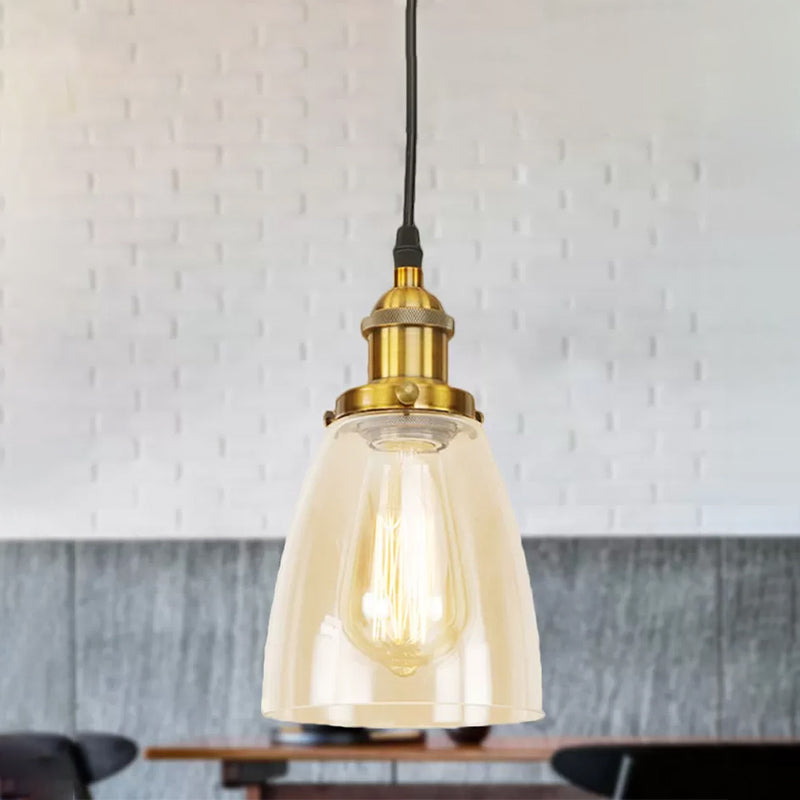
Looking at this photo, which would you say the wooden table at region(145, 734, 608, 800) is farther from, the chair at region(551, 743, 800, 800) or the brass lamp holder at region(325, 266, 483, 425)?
the brass lamp holder at region(325, 266, 483, 425)

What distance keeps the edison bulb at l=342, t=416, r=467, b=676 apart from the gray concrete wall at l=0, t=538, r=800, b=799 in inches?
44.3

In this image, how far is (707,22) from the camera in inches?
71.6

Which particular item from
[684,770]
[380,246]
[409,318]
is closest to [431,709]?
[409,318]

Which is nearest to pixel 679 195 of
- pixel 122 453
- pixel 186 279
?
pixel 186 279

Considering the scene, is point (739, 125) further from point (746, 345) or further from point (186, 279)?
point (186, 279)

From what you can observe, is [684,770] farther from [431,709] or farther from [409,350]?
[409,350]

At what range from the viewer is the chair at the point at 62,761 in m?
1.72

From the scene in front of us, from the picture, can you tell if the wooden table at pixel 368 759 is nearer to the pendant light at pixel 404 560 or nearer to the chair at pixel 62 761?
the chair at pixel 62 761

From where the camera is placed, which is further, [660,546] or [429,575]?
[660,546]

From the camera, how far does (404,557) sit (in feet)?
2.02

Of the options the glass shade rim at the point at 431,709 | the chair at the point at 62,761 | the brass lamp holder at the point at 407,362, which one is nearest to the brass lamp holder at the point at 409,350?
the brass lamp holder at the point at 407,362

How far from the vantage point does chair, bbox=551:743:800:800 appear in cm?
159

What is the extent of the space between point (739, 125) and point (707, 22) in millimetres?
164

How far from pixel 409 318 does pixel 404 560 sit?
0.42ft
